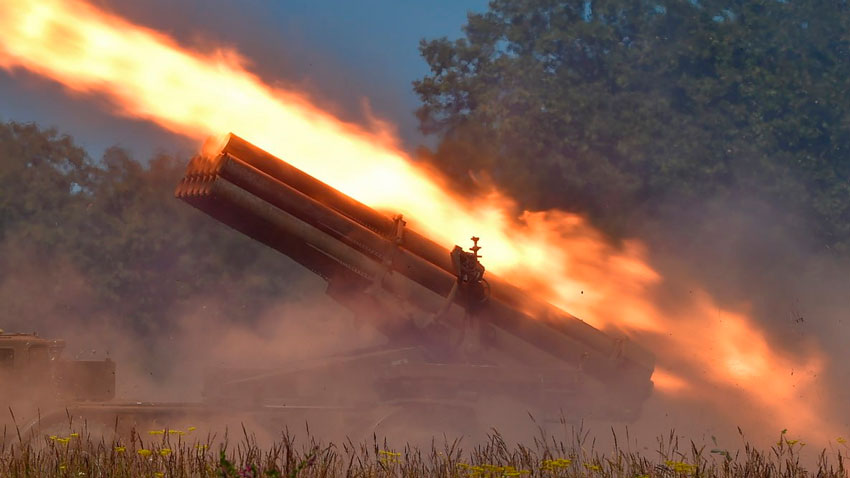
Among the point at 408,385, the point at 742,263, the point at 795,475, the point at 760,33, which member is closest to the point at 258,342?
the point at 742,263

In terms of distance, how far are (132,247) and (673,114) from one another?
18216 mm

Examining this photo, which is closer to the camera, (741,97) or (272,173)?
(272,173)

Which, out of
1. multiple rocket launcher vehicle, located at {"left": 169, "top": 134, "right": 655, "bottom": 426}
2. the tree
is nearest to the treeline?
the tree

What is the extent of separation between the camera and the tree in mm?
33625

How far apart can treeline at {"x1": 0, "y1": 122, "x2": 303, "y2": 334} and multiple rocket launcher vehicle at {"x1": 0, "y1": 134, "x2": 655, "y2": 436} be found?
2308 cm

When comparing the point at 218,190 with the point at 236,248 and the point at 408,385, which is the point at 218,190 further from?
the point at 236,248

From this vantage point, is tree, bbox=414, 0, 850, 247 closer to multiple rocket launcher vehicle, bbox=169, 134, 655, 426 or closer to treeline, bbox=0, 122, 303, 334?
treeline, bbox=0, 122, 303, 334

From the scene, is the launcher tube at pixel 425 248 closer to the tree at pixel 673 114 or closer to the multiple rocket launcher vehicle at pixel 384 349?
the multiple rocket launcher vehicle at pixel 384 349

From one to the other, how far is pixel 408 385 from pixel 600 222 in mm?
17851

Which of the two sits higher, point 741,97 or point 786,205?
point 741,97

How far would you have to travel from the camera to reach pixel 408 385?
17609mm

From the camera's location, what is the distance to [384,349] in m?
17.9

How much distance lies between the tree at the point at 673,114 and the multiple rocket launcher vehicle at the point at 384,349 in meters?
16.5

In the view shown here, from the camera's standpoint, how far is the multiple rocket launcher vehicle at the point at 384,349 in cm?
1648
